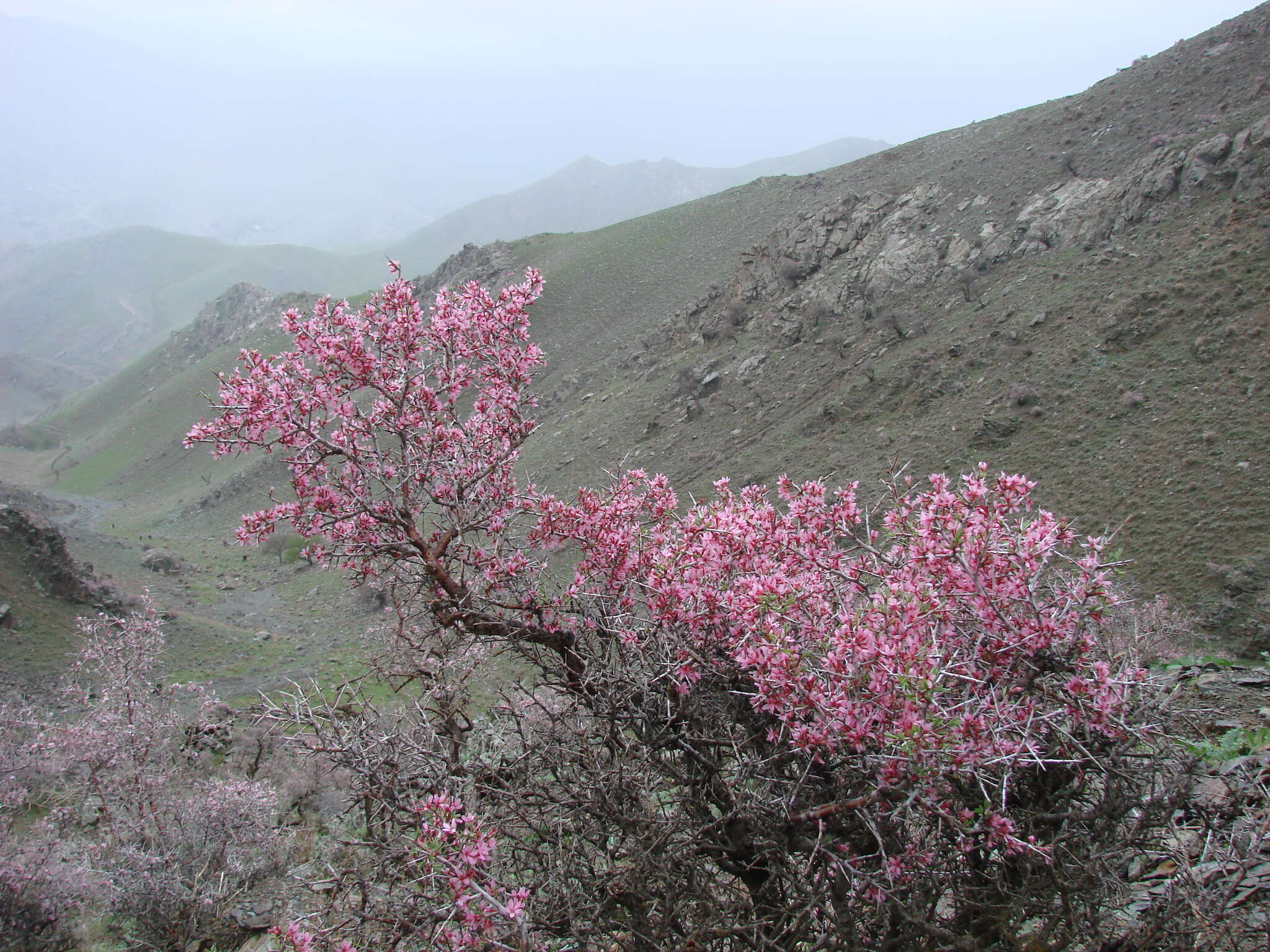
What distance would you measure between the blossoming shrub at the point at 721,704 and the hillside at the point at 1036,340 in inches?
181

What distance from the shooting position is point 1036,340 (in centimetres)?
1902

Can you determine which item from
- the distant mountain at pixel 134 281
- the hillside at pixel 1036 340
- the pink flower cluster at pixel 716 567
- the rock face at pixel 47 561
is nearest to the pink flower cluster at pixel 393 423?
the pink flower cluster at pixel 716 567

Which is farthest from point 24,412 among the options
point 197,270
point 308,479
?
point 308,479

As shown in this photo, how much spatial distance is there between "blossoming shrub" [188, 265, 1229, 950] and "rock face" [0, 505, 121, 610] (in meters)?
23.9

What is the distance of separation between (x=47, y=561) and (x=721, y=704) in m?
27.2

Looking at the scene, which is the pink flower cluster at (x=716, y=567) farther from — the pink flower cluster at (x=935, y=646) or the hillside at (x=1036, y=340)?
the hillside at (x=1036, y=340)

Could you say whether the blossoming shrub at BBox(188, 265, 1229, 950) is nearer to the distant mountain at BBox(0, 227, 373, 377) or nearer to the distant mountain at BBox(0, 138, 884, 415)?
the distant mountain at BBox(0, 138, 884, 415)

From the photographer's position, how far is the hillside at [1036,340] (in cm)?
1335

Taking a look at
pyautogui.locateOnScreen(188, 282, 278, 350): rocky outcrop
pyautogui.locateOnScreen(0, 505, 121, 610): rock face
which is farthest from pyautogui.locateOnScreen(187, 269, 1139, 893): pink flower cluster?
pyautogui.locateOnScreen(188, 282, 278, 350): rocky outcrop

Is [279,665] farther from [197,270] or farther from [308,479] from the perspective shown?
[197,270]

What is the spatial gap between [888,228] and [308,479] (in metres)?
29.5

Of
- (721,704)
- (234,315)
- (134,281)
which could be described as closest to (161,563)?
(721,704)

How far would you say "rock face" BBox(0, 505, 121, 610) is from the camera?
21875 mm

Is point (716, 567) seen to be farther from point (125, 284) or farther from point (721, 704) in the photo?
point (125, 284)
